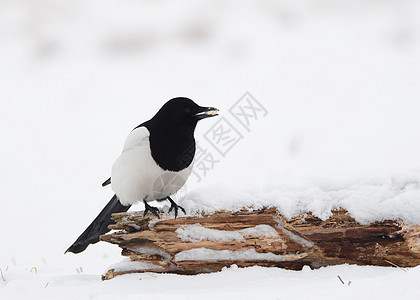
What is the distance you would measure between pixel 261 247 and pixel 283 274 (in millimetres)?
188

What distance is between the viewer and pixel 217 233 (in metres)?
2.79

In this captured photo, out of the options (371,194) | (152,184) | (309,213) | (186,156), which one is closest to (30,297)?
(152,184)

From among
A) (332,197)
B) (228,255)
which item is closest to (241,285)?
(228,255)

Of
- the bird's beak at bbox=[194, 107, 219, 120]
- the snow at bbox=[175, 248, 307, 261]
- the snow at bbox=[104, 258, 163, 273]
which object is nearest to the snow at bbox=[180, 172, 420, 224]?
the snow at bbox=[175, 248, 307, 261]

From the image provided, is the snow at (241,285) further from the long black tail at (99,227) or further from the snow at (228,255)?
the long black tail at (99,227)

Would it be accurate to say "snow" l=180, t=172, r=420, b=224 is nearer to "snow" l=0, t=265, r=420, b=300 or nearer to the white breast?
"snow" l=0, t=265, r=420, b=300

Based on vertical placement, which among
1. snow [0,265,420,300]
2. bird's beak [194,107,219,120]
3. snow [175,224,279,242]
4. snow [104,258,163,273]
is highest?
bird's beak [194,107,219,120]

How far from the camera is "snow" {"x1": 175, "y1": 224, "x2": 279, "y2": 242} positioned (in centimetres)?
275

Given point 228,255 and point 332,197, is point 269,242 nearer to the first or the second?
point 228,255

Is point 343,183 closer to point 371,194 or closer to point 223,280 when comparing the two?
point 371,194

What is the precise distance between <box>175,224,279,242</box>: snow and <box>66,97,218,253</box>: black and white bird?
0.86 feet

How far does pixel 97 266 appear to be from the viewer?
13.0ft

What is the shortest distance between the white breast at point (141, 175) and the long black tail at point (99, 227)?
1.11 feet

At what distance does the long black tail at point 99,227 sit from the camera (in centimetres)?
373
